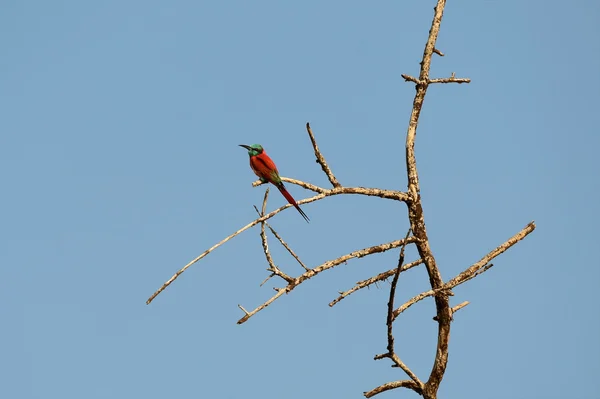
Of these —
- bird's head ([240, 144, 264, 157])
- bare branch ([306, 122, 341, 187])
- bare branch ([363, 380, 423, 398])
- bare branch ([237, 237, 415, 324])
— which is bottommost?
bare branch ([363, 380, 423, 398])

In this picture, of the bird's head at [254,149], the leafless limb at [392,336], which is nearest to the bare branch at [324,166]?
the leafless limb at [392,336]

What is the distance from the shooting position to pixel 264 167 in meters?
12.7

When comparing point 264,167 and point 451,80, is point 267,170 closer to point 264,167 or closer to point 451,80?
point 264,167

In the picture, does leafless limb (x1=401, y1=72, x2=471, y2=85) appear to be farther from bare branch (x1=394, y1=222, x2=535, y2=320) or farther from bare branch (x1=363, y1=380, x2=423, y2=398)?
bare branch (x1=363, y1=380, x2=423, y2=398)

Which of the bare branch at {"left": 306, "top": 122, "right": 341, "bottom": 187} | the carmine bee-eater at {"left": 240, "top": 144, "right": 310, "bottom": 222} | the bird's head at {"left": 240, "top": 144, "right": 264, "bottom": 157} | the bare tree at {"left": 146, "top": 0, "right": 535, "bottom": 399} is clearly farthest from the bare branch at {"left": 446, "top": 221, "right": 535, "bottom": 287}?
the bird's head at {"left": 240, "top": 144, "right": 264, "bottom": 157}

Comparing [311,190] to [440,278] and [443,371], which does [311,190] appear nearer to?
[440,278]

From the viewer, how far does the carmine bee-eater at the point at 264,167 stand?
11797mm

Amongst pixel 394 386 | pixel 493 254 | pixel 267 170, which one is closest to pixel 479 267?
pixel 493 254

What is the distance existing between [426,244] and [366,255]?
88 cm

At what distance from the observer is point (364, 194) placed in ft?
32.7

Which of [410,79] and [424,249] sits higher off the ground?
[410,79]

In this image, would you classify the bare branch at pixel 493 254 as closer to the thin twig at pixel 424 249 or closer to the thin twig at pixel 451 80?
the thin twig at pixel 424 249

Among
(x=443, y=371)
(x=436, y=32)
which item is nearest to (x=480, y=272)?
(x=443, y=371)

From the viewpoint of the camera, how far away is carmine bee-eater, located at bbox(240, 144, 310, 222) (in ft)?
38.7
